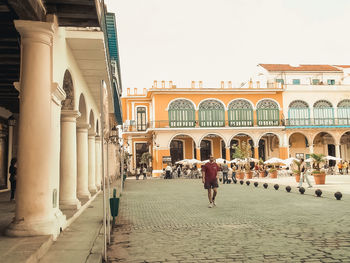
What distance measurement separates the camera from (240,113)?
114 ft

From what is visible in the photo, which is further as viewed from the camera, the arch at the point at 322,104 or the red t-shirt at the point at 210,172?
the arch at the point at 322,104

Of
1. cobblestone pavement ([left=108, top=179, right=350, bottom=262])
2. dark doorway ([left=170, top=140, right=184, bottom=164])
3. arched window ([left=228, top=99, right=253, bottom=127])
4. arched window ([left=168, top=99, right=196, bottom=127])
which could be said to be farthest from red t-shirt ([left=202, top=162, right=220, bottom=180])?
dark doorway ([left=170, top=140, right=184, bottom=164])

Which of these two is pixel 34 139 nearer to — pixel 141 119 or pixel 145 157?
pixel 145 157

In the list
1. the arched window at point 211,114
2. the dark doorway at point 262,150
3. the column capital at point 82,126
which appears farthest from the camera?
the dark doorway at point 262,150

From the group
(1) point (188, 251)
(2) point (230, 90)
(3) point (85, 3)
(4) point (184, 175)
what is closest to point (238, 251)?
(1) point (188, 251)

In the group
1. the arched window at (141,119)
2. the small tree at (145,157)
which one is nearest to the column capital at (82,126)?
the small tree at (145,157)

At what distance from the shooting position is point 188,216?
27.5 ft

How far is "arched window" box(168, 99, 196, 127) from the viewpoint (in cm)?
3400

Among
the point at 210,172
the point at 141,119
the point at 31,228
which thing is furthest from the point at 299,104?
the point at 31,228

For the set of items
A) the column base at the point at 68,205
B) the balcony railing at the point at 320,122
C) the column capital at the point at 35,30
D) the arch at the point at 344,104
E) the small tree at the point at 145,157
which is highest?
the arch at the point at 344,104

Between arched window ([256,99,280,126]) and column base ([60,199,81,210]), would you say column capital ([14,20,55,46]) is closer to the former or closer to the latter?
column base ([60,199,81,210])

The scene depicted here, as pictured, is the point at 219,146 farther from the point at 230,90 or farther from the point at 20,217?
the point at 20,217

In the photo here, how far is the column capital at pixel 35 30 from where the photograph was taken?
17.5ft

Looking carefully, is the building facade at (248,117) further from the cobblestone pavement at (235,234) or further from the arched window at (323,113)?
the cobblestone pavement at (235,234)
